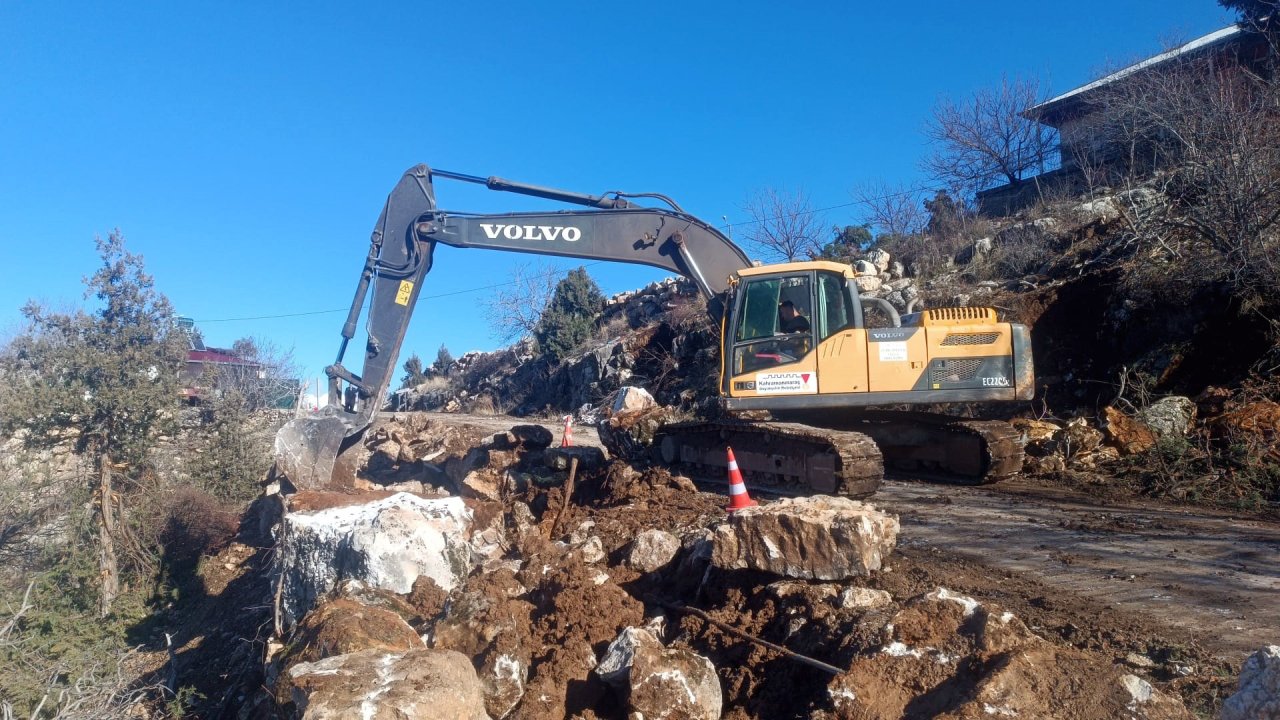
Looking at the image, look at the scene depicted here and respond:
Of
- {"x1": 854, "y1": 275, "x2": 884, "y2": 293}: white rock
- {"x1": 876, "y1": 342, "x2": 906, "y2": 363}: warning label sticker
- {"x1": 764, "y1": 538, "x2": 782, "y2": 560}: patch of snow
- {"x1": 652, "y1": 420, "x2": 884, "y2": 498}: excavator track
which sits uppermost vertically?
{"x1": 854, "y1": 275, "x2": 884, "y2": 293}: white rock

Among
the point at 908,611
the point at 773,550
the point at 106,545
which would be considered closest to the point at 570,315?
the point at 106,545

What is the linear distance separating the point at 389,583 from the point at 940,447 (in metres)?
6.54

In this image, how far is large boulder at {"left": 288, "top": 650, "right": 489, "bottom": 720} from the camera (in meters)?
3.38

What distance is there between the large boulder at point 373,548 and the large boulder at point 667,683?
6.86ft

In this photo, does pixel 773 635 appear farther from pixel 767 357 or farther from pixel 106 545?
pixel 106 545

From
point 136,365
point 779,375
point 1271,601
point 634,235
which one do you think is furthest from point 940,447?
point 136,365

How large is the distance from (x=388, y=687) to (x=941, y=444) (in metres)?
7.61

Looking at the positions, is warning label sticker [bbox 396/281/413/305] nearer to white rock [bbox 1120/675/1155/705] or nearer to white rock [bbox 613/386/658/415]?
white rock [bbox 613/386/658/415]

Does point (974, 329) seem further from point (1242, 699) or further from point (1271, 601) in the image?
point (1242, 699)

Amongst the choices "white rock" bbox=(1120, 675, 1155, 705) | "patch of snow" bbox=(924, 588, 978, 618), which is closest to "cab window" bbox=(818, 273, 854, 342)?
"patch of snow" bbox=(924, 588, 978, 618)

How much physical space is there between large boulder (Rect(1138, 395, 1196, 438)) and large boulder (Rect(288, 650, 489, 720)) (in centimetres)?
841

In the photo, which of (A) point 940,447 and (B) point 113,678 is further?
(A) point 940,447

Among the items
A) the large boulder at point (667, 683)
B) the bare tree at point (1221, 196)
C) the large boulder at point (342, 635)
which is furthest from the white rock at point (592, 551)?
the bare tree at point (1221, 196)

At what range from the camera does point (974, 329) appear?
28.6 feet
